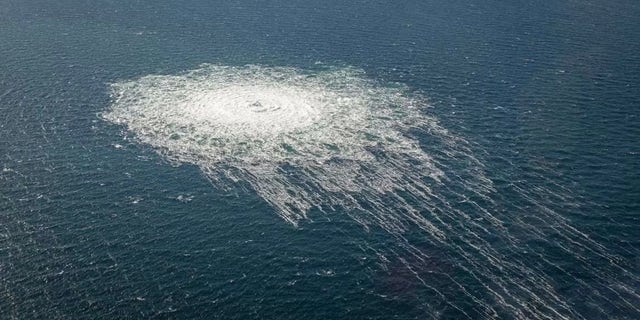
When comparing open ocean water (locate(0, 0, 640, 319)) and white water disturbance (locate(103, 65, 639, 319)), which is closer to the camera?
open ocean water (locate(0, 0, 640, 319))

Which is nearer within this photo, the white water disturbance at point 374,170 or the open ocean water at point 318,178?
the open ocean water at point 318,178

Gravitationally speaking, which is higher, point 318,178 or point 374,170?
point 374,170

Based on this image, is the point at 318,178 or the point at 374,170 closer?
the point at 318,178

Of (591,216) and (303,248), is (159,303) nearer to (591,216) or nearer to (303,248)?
(303,248)
